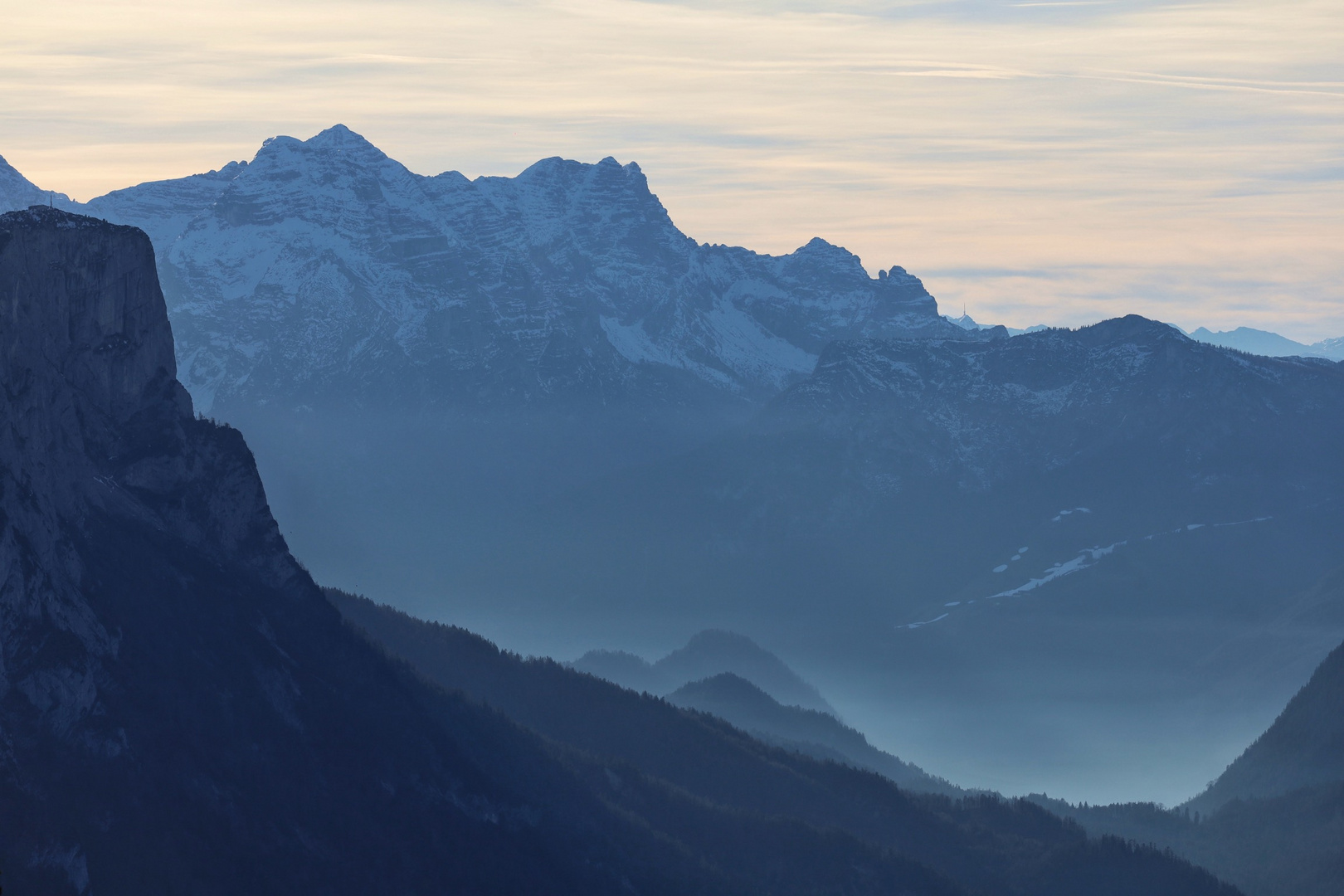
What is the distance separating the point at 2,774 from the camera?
199250 millimetres

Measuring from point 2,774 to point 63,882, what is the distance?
1182 centimetres

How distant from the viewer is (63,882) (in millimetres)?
194750
